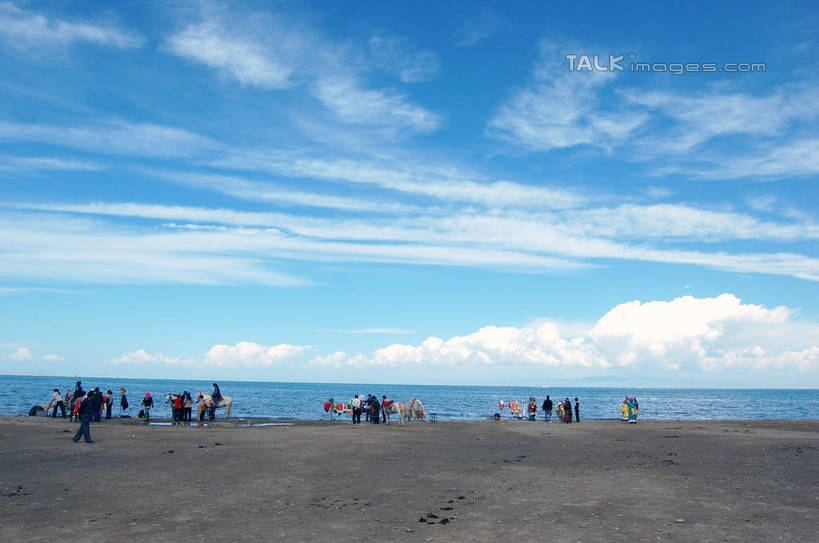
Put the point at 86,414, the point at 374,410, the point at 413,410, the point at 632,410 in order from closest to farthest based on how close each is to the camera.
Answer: the point at 86,414 → the point at 374,410 → the point at 632,410 → the point at 413,410

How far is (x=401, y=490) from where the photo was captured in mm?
15875

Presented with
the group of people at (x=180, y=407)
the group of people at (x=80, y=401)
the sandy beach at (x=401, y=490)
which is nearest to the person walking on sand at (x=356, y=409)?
the group of people at (x=180, y=407)

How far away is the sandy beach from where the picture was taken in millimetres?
11625

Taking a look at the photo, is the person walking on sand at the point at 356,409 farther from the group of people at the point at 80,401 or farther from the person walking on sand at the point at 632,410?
the person walking on sand at the point at 632,410

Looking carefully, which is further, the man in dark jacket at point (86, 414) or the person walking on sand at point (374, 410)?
the person walking on sand at point (374, 410)

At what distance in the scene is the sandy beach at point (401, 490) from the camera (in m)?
11.6

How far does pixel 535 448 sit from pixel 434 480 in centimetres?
1034

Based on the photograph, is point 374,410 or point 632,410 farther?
point 632,410

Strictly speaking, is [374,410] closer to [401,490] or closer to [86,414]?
[86,414]

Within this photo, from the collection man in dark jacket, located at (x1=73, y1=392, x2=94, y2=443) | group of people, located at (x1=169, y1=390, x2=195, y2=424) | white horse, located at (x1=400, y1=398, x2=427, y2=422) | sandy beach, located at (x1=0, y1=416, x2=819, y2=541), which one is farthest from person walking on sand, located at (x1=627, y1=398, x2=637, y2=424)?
man in dark jacket, located at (x1=73, y1=392, x2=94, y2=443)

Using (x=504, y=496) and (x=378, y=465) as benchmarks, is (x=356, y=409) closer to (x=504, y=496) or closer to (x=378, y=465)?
(x=378, y=465)

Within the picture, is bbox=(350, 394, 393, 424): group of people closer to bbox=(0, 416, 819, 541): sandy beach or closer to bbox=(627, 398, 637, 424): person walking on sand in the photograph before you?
bbox=(0, 416, 819, 541): sandy beach

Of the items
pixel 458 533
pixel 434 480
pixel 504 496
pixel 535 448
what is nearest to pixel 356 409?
pixel 535 448

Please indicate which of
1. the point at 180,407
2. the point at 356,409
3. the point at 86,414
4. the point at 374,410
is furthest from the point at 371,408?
the point at 86,414
